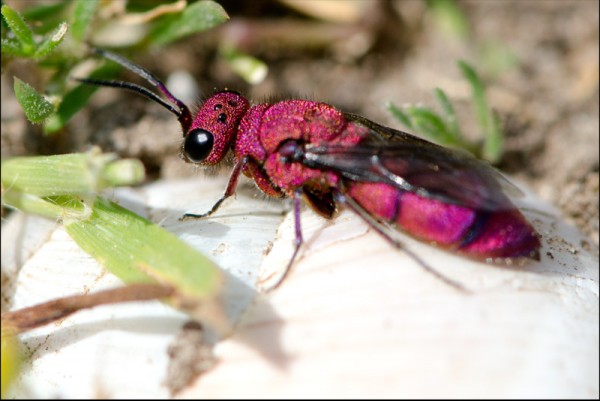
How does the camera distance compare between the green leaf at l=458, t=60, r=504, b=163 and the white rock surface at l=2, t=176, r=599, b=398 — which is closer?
the white rock surface at l=2, t=176, r=599, b=398

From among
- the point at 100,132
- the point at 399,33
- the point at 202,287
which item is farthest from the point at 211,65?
the point at 202,287

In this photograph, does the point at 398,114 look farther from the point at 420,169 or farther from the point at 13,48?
the point at 13,48

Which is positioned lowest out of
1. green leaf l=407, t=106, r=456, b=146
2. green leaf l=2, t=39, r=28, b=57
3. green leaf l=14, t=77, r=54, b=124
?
green leaf l=2, t=39, r=28, b=57

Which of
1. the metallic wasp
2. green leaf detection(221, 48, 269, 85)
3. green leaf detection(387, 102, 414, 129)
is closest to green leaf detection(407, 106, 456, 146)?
green leaf detection(387, 102, 414, 129)

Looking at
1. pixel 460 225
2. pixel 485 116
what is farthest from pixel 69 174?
pixel 485 116

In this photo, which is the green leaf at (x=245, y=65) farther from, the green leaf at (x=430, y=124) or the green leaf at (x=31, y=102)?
the green leaf at (x=31, y=102)

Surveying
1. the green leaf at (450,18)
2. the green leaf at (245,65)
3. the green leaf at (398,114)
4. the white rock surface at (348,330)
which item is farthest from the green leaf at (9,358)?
the green leaf at (450,18)

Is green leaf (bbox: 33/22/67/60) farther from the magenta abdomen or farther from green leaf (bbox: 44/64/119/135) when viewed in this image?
the magenta abdomen

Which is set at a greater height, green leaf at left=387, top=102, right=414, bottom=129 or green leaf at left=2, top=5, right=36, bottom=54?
green leaf at left=387, top=102, right=414, bottom=129
